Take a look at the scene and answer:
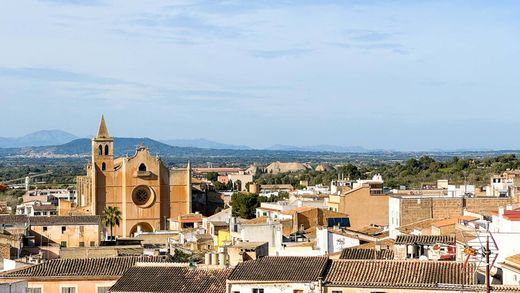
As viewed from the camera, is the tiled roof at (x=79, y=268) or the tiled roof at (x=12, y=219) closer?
the tiled roof at (x=79, y=268)

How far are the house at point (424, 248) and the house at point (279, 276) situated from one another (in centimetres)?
340

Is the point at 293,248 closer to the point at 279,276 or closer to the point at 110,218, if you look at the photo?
the point at 279,276

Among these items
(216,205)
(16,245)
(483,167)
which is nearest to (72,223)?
(16,245)

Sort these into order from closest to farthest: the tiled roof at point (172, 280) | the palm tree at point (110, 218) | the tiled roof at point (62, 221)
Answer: the tiled roof at point (172, 280)
the tiled roof at point (62, 221)
the palm tree at point (110, 218)

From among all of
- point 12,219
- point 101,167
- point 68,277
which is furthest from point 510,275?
point 101,167

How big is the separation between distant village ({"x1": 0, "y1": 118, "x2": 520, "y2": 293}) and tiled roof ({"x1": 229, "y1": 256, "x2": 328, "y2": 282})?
3 cm

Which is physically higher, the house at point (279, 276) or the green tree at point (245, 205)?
the house at point (279, 276)

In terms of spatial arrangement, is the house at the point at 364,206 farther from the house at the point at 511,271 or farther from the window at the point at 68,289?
the house at the point at 511,271

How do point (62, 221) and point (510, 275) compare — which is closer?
point (510, 275)

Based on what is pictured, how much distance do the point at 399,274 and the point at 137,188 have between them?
69.0 meters

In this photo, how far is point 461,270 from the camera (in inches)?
1109

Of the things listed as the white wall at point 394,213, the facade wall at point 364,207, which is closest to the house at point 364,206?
the facade wall at point 364,207

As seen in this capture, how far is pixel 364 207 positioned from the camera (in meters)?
65.8

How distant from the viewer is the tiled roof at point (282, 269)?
29.2m
